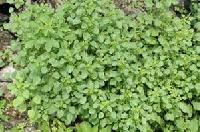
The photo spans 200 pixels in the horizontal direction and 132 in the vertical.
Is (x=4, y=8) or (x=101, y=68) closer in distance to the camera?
(x=101, y=68)

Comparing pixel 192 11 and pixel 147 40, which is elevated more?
pixel 192 11

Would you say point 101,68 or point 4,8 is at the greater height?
point 4,8

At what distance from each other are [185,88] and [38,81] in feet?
4.91

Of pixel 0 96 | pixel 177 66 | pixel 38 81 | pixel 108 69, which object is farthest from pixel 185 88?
pixel 0 96

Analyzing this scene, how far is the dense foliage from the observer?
4102 mm

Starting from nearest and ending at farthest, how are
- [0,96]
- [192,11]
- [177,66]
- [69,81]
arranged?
[69,81] < [177,66] < [0,96] < [192,11]

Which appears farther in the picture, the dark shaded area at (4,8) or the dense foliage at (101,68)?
the dark shaded area at (4,8)

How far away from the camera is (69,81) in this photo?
13.4 feet

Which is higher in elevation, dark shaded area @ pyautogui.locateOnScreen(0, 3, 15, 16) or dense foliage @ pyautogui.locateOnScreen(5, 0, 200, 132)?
dark shaded area @ pyautogui.locateOnScreen(0, 3, 15, 16)

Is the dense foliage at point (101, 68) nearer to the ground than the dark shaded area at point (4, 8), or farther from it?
nearer to the ground

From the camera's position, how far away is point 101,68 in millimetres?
4191

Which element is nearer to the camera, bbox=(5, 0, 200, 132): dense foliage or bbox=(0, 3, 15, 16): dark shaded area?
bbox=(5, 0, 200, 132): dense foliage

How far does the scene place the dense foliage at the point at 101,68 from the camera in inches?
161

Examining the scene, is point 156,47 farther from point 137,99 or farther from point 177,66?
point 137,99
